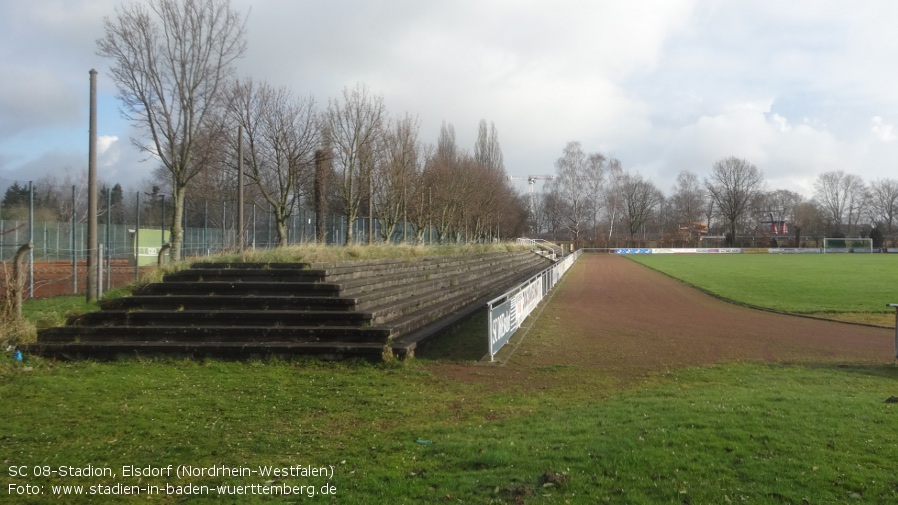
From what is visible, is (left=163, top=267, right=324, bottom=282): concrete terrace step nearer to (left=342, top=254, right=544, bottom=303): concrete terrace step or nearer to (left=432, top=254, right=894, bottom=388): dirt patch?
(left=342, top=254, right=544, bottom=303): concrete terrace step

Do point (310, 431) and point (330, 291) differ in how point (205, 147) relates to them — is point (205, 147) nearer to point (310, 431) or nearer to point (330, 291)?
point (330, 291)

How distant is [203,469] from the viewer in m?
5.06

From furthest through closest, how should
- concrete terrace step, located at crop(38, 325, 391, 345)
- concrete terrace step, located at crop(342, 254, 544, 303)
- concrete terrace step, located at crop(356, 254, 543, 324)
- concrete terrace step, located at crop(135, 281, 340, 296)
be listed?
concrete terrace step, located at crop(342, 254, 544, 303), concrete terrace step, located at crop(356, 254, 543, 324), concrete terrace step, located at crop(135, 281, 340, 296), concrete terrace step, located at crop(38, 325, 391, 345)

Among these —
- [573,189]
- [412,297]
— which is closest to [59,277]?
[412,297]

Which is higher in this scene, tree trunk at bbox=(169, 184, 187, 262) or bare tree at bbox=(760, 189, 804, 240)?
bare tree at bbox=(760, 189, 804, 240)

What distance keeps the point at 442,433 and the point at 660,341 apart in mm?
9143

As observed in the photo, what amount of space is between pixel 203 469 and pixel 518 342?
29.1 feet

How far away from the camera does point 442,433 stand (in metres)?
6.29

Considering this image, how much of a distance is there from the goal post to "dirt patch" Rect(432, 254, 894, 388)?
92.8m

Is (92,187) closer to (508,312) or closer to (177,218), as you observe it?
(177,218)

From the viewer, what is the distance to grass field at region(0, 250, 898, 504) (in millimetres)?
4480

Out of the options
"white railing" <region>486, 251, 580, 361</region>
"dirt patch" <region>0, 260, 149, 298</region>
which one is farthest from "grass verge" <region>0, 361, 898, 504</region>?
"dirt patch" <region>0, 260, 149, 298</region>

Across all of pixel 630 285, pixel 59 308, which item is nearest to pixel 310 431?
pixel 59 308

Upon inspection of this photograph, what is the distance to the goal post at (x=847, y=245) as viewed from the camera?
319ft
